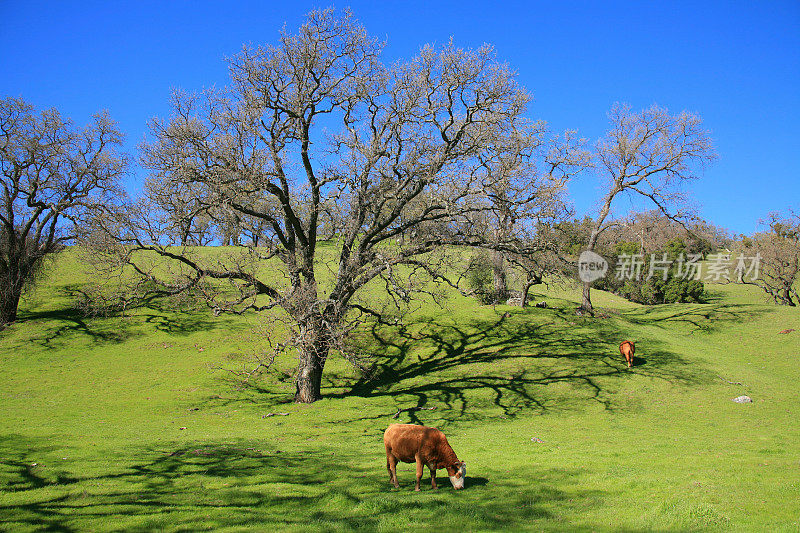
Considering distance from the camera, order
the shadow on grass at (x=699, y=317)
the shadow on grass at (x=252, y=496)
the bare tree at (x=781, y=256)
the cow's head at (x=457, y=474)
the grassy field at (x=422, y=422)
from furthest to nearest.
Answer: the bare tree at (x=781, y=256), the shadow on grass at (x=699, y=317), the cow's head at (x=457, y=474), the grassy field at (x=422, y=422), the shadow on grass at (x=252, y=496)

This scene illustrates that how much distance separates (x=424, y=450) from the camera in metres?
9.51

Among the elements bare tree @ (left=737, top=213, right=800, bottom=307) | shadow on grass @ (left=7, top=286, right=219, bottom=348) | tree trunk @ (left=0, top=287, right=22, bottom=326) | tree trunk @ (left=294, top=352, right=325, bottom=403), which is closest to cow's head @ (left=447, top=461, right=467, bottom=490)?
tree trunk @ (left=294, top=352, right=325, bottom=403)

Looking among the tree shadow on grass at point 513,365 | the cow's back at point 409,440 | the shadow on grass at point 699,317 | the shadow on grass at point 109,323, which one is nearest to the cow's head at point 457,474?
the cow's back at point 409,440

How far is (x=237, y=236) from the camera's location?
65.1 feet

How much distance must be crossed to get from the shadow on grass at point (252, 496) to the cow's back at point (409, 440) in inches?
29.3

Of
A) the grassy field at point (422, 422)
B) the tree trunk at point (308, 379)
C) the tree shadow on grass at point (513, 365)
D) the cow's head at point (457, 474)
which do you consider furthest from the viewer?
the tree trunk at point (308, 379)

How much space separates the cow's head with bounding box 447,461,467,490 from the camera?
9492 mm

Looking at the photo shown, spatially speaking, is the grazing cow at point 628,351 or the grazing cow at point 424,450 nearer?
the grazing cow at point 424,450

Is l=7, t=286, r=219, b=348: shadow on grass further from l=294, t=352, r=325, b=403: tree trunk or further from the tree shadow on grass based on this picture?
the tree shadow on grass

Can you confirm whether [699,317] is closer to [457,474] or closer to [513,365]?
[513,365]

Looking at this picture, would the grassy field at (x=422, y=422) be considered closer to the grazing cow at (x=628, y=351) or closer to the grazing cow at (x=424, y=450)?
the grazing cow at (x=424, y=450)

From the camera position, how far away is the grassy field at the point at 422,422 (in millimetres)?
8320

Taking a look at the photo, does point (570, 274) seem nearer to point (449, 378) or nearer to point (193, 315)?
point (449, 378)

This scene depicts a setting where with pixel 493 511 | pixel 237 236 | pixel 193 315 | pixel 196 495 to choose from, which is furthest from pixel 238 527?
pixel 193 315
